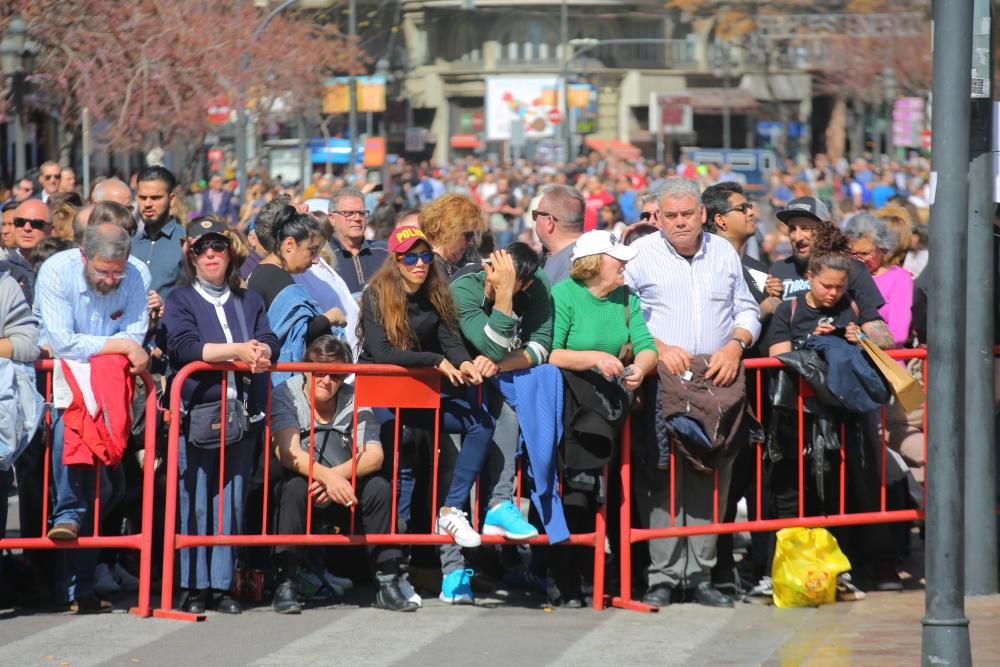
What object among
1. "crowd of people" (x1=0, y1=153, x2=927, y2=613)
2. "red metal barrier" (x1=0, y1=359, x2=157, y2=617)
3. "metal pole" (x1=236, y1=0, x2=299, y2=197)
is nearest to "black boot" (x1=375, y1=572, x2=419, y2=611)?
"crowd of people" (x1=0, y1=153, x2=927, y2=613)

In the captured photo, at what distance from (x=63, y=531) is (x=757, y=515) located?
346 centimetres

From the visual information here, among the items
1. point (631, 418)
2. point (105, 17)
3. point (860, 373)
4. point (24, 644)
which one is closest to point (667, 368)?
point (631, 418)

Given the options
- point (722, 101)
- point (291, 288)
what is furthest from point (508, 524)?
point (722, 101)

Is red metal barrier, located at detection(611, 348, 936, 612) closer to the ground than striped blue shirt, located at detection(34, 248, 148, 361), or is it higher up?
closer to the ground

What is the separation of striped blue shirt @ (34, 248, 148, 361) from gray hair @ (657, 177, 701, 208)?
270 centimetres

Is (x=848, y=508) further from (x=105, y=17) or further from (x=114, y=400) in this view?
(x=105, y=17)

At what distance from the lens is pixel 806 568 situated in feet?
27.7

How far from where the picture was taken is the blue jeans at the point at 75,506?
7941 millimetres

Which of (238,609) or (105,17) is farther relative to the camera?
(105,17)

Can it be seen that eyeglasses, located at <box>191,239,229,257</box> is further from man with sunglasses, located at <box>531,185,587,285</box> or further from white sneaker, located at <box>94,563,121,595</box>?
man with sunglasses, located at <box>531,185,587,285</box>

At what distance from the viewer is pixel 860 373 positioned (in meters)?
8.58

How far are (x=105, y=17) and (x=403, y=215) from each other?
51.9 feet

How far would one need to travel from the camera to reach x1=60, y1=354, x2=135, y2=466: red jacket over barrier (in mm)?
7824

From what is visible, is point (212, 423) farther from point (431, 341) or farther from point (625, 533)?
point (625, 533)
